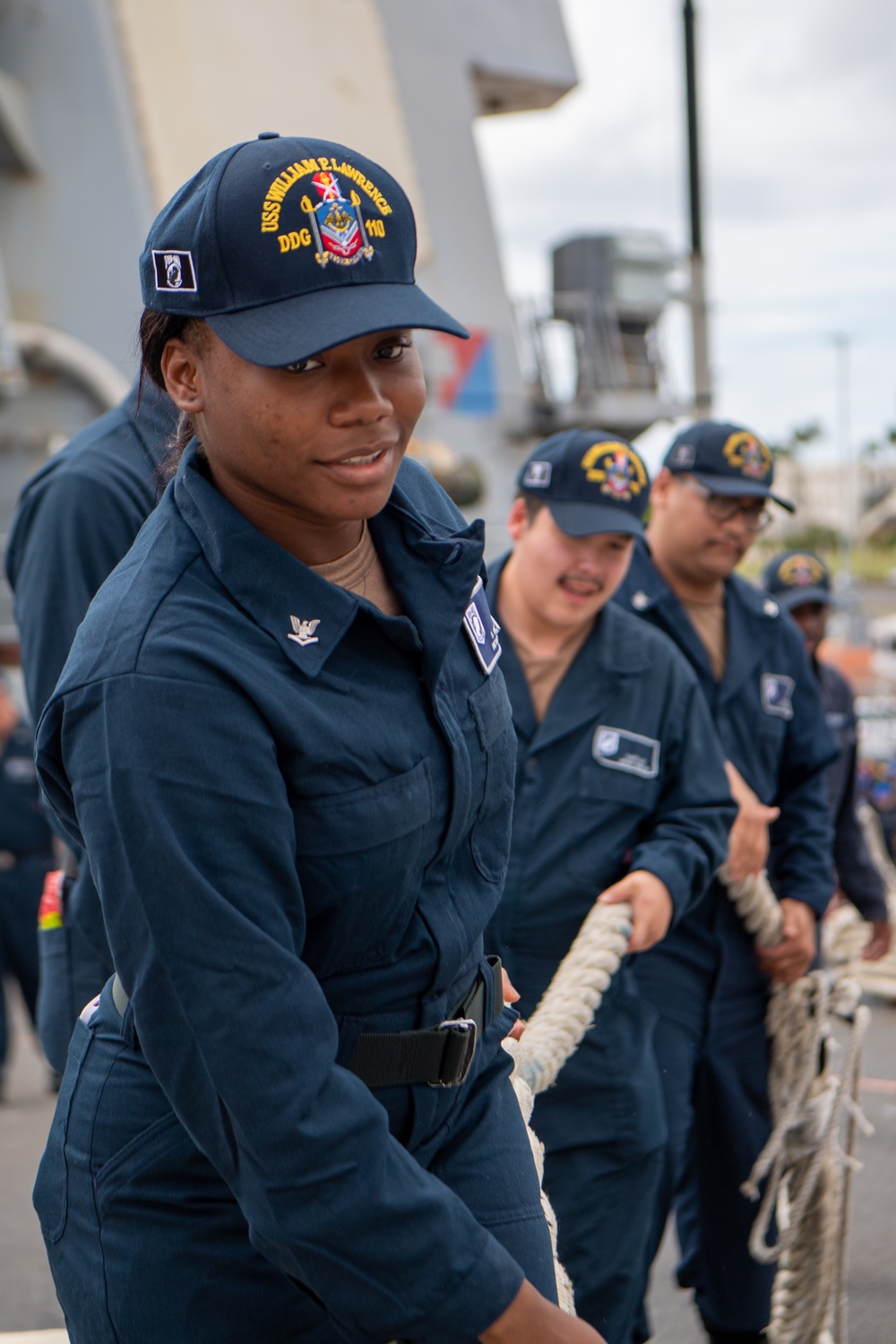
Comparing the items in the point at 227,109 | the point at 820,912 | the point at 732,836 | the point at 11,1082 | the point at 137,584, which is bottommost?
the point at 11,1082

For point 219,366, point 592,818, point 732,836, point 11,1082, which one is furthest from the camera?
point 11,1082

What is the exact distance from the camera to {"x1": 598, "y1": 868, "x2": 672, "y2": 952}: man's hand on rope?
2660 millimetres

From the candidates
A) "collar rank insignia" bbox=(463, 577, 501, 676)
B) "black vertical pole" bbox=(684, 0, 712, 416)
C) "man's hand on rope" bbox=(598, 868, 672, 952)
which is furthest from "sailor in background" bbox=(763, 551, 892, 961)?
"black vertical pole" bbox=(684, 0, 712, 416)

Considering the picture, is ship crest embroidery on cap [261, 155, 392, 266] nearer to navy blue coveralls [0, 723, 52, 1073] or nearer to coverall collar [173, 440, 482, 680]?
coverall collar [173, 440, 482, 680]

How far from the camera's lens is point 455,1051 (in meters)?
1.59

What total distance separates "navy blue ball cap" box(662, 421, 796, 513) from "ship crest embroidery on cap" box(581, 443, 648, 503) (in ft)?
1.49

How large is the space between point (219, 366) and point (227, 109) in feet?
29.3

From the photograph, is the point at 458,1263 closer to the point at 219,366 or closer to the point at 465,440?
the point at 219,366

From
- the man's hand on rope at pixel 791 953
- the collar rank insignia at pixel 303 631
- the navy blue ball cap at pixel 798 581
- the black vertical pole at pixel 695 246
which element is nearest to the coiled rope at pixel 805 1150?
the man's hand on rope at pixel 791 953

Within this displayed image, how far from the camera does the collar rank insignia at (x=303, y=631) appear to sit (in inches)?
56.6

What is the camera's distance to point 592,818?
2.91 m

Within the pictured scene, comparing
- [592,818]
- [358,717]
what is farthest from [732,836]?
[358,717]

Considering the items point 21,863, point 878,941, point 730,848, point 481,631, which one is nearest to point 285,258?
point 481,631

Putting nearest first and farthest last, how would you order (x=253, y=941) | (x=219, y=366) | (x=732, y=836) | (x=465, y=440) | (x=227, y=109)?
1. (x=253, y=941)
2. (x=219, y=366)
3. (x=732, y=836)
4. (x=227, y=109)
5. (x=465, y=440)
